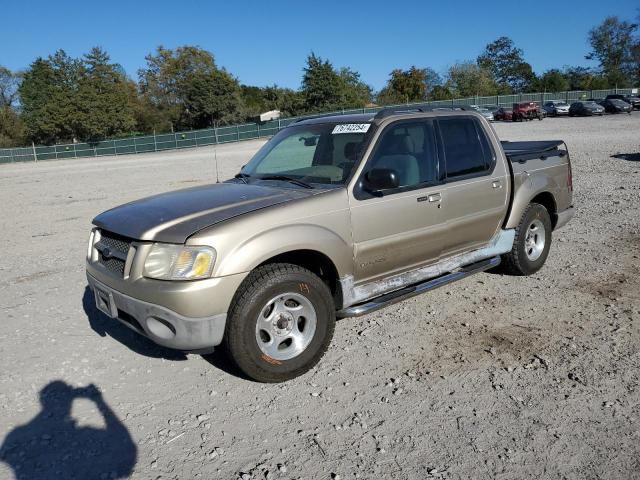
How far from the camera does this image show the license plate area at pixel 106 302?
3.69 m

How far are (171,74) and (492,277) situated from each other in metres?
85.1

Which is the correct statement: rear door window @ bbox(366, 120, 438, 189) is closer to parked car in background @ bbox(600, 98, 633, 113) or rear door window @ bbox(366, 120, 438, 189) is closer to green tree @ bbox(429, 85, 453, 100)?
parked car in background @ bbox(600, 98, 633, 113)

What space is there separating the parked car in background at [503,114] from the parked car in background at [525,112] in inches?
18.2

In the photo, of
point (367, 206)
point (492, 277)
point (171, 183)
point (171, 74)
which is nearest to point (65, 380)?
point (367, 206)

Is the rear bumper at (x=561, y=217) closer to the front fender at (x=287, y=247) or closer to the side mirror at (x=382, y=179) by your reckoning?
the side mirror at (x=382, y=179)

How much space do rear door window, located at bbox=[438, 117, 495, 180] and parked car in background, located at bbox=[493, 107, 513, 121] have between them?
154 ft

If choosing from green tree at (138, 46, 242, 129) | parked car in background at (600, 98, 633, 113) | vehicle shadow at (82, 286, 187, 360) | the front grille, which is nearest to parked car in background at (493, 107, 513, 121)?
parked car in background at (600, 98, 633, 113)

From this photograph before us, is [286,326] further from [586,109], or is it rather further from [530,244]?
[586,109]

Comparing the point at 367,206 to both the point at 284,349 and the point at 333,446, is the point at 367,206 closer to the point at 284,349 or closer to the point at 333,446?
the point at 284,349

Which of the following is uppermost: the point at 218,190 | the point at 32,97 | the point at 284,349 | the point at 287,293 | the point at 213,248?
the point at 32,97

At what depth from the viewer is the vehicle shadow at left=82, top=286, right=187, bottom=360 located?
426 cm

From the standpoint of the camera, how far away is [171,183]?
1673cm

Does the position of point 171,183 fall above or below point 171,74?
below

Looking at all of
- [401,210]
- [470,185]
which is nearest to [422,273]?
[401,210]
